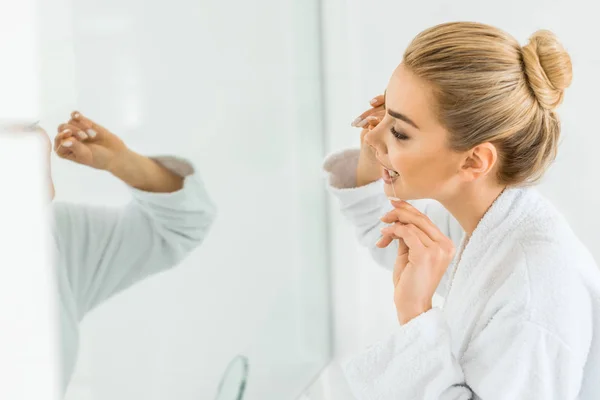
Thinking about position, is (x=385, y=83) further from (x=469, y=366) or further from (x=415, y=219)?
(x=469, y=366)

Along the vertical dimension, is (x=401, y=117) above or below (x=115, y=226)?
above

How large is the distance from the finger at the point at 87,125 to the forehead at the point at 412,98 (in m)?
0.39

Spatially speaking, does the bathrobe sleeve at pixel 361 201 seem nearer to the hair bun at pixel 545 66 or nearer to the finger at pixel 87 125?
the hair bun at pixel 545 66

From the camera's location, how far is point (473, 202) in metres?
1.03

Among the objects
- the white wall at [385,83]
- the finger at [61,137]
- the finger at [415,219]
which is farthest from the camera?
the white wall at [385,83]

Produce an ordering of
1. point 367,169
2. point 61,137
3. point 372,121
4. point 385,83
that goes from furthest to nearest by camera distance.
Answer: point 385,83
point 367,169
point 372,121
point 61,137

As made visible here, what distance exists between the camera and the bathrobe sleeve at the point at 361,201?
50.9 inches

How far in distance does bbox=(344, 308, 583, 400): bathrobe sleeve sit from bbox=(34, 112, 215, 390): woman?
12.8 inches

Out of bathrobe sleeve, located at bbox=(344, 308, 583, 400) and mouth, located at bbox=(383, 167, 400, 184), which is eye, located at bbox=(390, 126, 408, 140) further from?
bathrobe sleeve, located at bbox=(344, 308, 583, 400)

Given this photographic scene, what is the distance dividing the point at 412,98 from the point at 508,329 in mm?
327

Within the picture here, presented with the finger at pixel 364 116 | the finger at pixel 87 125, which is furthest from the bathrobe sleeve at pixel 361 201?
the finger at pixel 87 125

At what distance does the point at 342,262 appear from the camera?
1.78m

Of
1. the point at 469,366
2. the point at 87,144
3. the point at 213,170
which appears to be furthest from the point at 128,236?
the point at 469,366

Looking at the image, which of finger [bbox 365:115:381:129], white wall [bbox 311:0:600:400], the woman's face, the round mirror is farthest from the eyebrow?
white wall [bbox 311:0:600:400]
